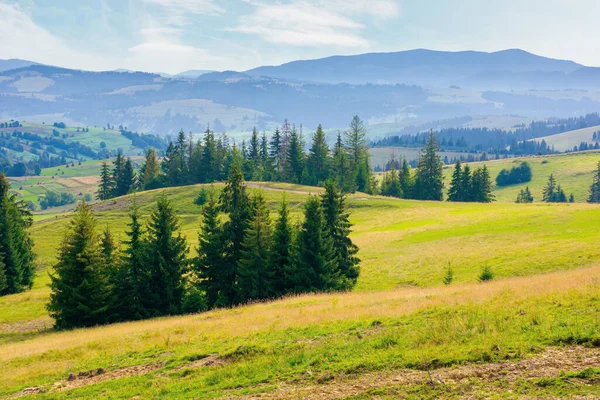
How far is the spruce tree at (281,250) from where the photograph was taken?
122 feet

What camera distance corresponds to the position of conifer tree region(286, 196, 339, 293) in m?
36.2

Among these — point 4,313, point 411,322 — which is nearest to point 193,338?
point 411,322

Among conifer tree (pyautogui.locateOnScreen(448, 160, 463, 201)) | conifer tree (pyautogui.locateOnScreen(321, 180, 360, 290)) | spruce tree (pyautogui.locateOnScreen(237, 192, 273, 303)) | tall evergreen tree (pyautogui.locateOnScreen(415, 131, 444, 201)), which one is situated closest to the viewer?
spruce tree (pyautogui.locateOnScreen(237, 192, 273, 303))

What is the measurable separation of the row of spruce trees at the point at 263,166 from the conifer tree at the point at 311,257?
76.9 metres

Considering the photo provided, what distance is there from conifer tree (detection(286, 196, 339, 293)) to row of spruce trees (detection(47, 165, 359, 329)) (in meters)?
0.08

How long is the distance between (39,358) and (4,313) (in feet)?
78.9

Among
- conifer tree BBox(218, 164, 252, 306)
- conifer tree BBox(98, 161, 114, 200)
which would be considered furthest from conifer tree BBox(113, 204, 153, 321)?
conifer tree BBox(98, 161, 114, 200)

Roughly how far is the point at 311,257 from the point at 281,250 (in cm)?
262

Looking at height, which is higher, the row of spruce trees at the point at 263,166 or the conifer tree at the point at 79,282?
the row of spruce trees at the point at 263,166

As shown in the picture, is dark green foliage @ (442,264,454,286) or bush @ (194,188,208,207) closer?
dark green foliage @ (442,264,454,286)

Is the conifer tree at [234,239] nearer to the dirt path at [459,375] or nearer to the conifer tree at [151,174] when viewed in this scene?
the dirt path at [459,375]

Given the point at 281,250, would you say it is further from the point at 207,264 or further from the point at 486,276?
the point at 486,276

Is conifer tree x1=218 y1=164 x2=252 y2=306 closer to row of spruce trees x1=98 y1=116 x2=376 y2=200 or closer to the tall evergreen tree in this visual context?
row of spruce trees x1=98 y1=116 x2=376 y2=200

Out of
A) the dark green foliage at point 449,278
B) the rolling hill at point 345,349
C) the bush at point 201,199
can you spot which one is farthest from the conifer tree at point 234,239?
the bush at point 201,199
